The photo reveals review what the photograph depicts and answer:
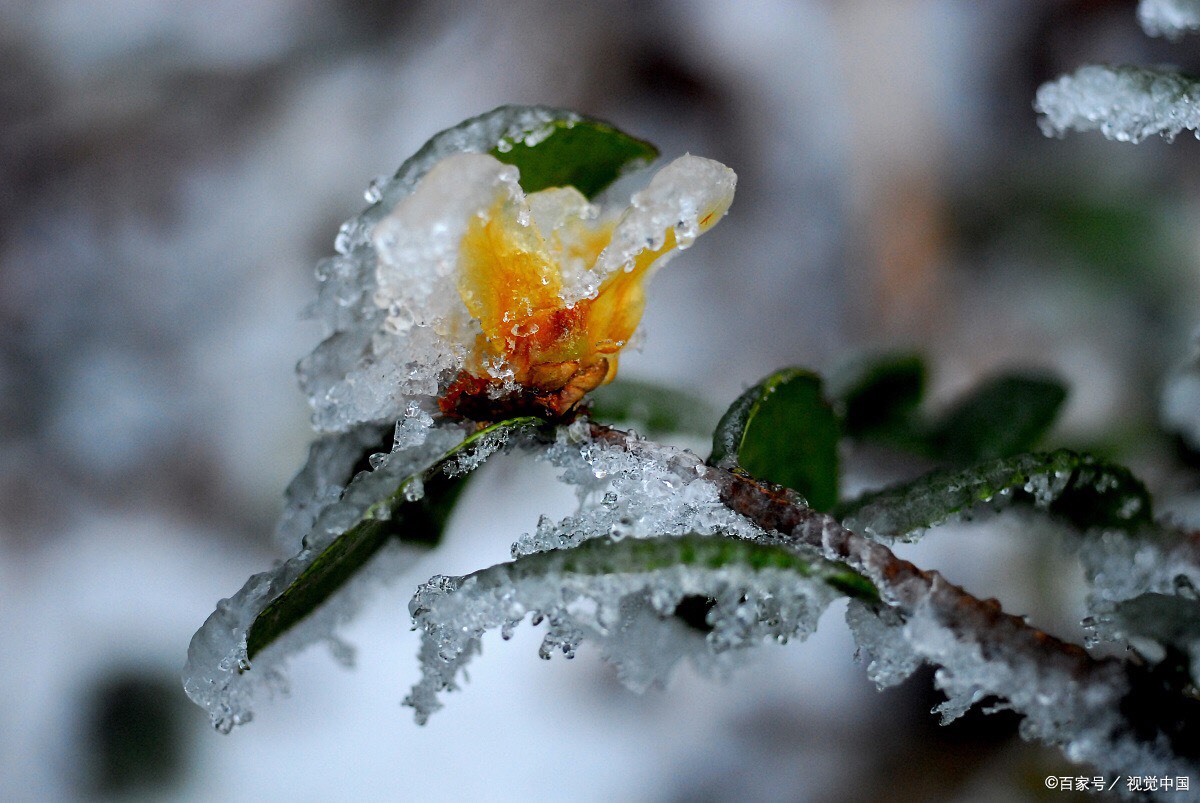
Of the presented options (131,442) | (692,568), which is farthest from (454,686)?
(131,442)

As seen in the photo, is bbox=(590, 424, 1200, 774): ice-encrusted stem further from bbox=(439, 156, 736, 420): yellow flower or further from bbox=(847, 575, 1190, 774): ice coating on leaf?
bbox=(439, 156, 736, 420): yellow flower

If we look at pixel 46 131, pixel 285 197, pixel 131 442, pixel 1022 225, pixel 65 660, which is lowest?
pixel 65 660

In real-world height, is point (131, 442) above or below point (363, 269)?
below

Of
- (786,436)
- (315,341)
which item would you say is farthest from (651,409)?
(315,341)

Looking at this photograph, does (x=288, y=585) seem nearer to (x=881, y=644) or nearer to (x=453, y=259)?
(x=453, y=259)

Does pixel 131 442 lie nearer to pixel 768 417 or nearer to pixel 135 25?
pixel 135 25

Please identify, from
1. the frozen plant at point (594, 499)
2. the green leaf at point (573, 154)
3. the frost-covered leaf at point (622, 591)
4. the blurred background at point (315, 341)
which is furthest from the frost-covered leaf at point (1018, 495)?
the blurred background at point (315, 341)

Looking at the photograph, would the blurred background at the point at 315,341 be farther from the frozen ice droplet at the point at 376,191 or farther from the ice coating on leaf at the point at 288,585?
the frozen ice droplet at the point at 376,191
